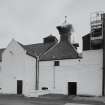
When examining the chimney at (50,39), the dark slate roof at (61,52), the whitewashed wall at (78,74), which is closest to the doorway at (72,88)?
the whitewashed wall at (78,74)

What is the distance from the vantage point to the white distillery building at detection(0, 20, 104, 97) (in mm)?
24141

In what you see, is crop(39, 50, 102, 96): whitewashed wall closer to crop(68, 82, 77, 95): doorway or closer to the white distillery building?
the white distillery building

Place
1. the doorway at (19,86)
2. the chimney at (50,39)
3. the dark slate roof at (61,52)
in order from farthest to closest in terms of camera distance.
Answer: the chimney at (50,39) < the doorway at (19,86) < the dark slate roof at (61,52)

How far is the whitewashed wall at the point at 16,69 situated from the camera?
90.3 ft

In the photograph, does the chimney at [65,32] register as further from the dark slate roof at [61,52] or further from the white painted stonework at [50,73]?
the white painted stonework at [50,73]

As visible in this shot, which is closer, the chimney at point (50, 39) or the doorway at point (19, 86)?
the doorway at point (19, 86)

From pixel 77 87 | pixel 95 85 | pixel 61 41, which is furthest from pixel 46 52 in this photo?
pixel 95 85

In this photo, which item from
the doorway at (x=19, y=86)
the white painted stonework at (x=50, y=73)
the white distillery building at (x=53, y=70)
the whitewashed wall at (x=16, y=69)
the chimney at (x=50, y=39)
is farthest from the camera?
the chimney at (x=50, y=39)

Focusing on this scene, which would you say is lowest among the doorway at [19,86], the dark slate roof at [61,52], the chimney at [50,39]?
the doorway at [19,86]

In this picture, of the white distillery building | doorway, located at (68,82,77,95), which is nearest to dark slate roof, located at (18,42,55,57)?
the white distillery building

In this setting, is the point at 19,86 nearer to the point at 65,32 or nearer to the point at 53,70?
the point at 53,70

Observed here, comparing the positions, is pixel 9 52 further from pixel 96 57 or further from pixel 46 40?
pixel 96 57

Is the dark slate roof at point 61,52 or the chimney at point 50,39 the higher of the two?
the chimney at point 50,39

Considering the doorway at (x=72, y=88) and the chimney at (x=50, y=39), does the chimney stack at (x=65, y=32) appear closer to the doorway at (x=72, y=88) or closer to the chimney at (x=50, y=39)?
the chimney at (x=50, y=39)
